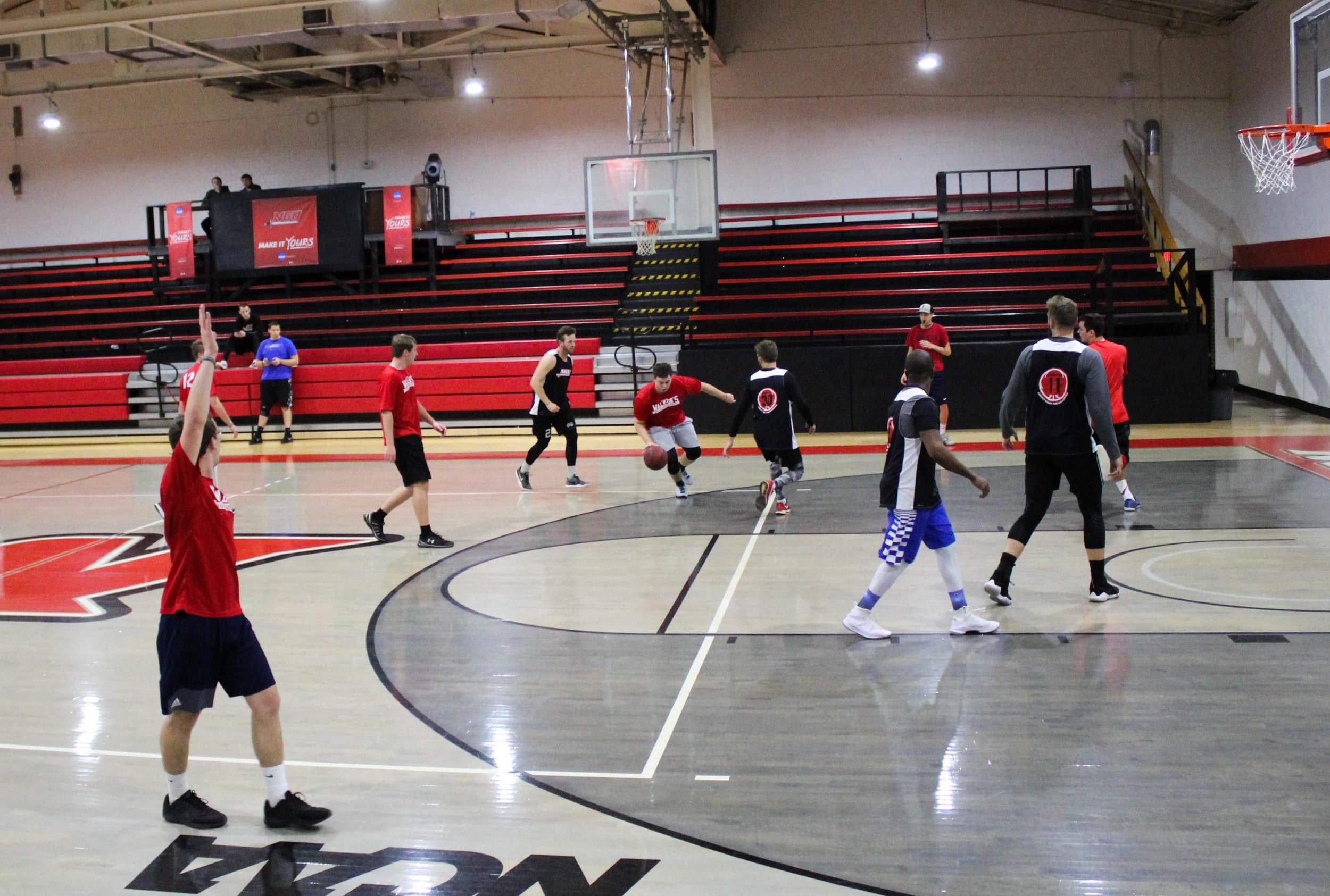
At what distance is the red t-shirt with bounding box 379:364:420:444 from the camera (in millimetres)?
8945

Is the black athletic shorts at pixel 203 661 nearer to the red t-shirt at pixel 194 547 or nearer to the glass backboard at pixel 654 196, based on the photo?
the red t-shirt at pixel 194 547

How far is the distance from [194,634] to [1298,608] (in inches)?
229

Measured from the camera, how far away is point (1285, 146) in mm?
12727

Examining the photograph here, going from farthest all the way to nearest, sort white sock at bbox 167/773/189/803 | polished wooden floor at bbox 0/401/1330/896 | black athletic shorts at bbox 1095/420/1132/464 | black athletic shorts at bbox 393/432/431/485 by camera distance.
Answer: black athletic shorts at bbox 1095/420/1132/464 → black athletic shorts at bbox 393/432/431/485 → white sock at bbox 167/773/189/803 → polished wooden floor at bbox 0/401/1330/896

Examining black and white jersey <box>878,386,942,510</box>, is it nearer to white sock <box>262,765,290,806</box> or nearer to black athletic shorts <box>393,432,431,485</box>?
white sock <box>262,765,290,806</box>

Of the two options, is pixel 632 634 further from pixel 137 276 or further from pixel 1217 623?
pixel 137 276

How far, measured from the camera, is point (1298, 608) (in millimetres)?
6590

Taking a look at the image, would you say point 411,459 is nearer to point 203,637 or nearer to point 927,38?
point 203,637

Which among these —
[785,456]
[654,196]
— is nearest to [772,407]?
[785,456]

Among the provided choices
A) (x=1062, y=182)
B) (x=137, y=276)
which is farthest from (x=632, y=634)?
(x=137, y=276)

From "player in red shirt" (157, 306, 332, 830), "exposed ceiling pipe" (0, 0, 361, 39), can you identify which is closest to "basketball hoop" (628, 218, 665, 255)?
"exposed ceiling pipe" (0, 0, 361, 39)

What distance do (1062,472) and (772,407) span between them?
10.9 ft

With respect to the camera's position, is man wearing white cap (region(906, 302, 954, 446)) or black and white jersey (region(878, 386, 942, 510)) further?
man wearing white cap (region(906, 302, 954, 446))

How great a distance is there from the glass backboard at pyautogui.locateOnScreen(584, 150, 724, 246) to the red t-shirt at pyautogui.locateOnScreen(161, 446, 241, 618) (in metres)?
13.3
